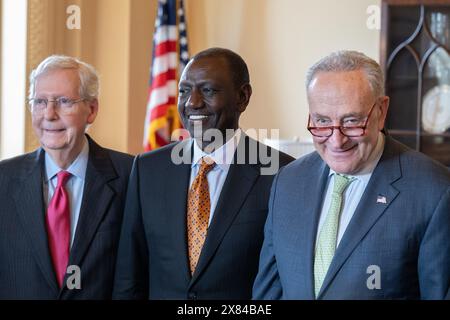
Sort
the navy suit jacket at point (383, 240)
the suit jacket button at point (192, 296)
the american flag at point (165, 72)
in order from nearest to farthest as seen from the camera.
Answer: the navy suit jacket at point (383, 240) → the suit jacket button at point (192, 296) → the american flag at point (165, 72)

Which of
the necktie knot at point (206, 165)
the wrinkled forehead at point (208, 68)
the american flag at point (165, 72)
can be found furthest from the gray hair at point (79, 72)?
the american flag at point (165, 72)

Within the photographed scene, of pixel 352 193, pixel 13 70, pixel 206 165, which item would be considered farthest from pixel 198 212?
pixel 13 70

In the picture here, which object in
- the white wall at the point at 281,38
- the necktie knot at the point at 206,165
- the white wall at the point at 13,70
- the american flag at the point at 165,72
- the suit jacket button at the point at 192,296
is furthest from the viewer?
the white wall at the point at 281,38


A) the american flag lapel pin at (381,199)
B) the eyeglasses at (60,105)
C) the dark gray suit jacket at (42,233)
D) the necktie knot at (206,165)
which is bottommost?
the dark gray suit jacket at (42,233)

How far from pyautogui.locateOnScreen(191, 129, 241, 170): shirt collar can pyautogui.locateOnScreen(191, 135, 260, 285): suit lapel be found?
0.07ft

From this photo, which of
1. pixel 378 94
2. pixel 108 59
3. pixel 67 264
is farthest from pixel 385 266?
pixel 108 59

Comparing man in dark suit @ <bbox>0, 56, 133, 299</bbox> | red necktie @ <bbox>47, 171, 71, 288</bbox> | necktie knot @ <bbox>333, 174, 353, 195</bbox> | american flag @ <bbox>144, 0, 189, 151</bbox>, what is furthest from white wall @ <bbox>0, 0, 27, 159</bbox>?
necktie knot @ <bbox>333, 174, 353, 195</bbox>

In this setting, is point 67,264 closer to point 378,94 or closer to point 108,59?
point 378,94

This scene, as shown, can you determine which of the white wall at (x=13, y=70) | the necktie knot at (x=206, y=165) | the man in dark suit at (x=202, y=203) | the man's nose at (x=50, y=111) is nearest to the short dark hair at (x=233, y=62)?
the man in dark suit at (x=202, y=203)

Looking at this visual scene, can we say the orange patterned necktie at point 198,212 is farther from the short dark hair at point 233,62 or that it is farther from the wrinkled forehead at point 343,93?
the wrinkled forehead at point 343,93

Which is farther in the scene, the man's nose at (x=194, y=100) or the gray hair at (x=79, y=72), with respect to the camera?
the gray hair at (x=79, y=72)

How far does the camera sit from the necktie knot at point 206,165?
2.55 m

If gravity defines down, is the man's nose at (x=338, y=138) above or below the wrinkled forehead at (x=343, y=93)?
below

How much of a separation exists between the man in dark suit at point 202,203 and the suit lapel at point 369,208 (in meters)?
0.41
